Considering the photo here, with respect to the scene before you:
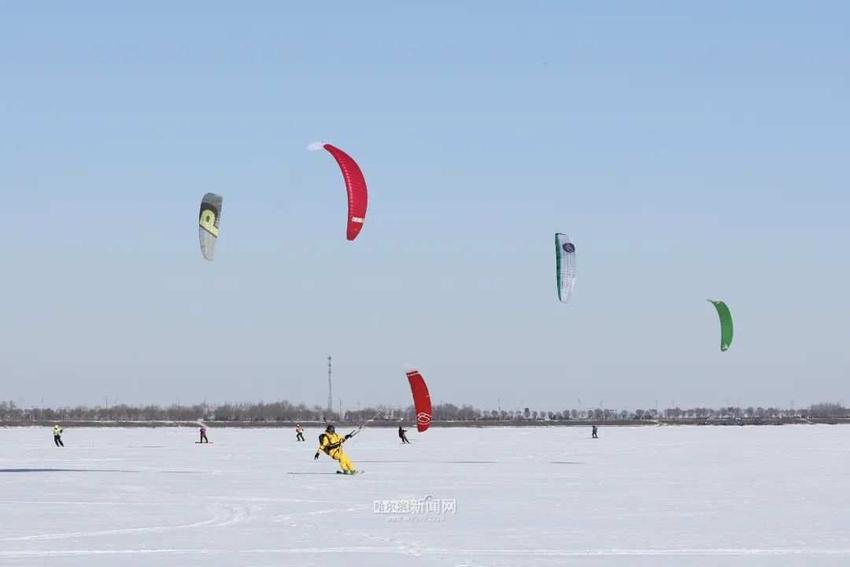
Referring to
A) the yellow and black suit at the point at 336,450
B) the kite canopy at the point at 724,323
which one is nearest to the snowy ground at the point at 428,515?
the yellow and black suit at the point at 336,450

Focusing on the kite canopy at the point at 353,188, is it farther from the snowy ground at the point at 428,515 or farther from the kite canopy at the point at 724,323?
the kite canopy at the point at 724,323

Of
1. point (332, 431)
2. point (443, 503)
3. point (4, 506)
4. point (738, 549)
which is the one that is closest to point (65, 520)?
point (4, 506)

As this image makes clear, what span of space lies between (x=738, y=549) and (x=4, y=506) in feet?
32.0

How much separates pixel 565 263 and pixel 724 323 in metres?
7.47

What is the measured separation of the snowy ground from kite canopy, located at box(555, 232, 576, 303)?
13.2ft

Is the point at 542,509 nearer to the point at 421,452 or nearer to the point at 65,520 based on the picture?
the point at 65,520

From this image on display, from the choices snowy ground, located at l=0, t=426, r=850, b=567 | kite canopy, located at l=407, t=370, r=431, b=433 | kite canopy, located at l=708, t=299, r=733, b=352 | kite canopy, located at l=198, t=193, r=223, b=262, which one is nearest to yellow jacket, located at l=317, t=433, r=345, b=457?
snowy ground, located at l=0, t=426, r=850, b=567

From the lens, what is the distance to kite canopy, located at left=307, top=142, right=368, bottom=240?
2291cm

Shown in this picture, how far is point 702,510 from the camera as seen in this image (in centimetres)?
1620

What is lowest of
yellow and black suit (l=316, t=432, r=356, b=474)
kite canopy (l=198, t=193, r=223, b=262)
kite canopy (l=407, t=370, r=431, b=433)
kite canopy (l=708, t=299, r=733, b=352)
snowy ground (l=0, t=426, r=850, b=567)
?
snowy ground (l=0, t=426, r=850, b=567)

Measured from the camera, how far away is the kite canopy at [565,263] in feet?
93.2

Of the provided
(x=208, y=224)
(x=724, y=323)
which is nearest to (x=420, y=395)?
(x=208, y=224)

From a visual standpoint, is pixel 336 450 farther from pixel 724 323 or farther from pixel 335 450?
pixel 724 323

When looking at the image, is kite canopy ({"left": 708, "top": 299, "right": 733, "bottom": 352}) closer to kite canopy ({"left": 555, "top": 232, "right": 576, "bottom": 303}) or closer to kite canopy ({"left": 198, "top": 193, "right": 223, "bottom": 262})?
kite canopy ({"left": 555, "top": 232, "right": 576, "bottom": 303})
